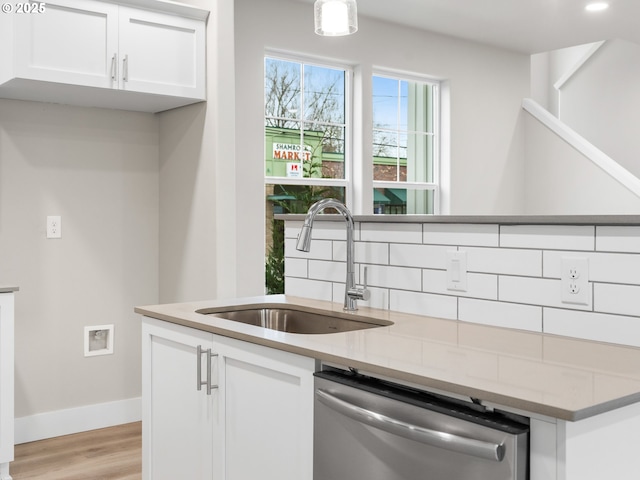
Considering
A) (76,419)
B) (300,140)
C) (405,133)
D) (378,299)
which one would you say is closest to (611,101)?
(405,133)

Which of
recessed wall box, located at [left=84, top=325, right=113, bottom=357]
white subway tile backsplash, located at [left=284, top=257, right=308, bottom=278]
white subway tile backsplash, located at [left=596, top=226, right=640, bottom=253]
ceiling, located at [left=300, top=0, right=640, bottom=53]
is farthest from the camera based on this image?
ceiling, located at [left=300, top=0, right=640, bottom=53]

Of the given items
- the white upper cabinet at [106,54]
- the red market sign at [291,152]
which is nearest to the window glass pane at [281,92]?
the red market sign at [291,152]

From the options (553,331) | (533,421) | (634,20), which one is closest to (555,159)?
(634,20)

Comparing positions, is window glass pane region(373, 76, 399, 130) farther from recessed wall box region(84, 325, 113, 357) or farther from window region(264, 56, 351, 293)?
recessed wall box region(84, 325, 113, 357)

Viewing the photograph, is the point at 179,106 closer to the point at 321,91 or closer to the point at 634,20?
the point at 321,91

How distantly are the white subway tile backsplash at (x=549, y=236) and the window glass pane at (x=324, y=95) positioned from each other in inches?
128

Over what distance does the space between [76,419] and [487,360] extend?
9.17 feet

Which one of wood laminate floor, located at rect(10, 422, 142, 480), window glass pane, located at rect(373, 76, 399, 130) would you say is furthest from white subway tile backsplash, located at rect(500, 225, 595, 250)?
window glass pane, located at rect(373, 76, 399, 130)

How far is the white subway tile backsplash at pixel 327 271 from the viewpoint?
2287mm

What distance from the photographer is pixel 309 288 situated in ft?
7.99

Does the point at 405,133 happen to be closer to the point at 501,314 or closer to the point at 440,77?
the point at 440,77

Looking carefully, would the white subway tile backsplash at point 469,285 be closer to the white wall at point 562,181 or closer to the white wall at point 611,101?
the white wall at point 562,181

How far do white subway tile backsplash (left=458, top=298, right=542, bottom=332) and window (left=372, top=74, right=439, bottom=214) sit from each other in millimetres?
3384

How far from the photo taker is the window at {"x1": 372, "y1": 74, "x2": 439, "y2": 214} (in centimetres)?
530
